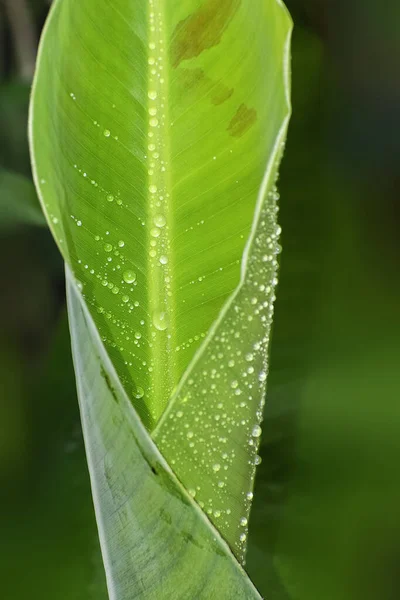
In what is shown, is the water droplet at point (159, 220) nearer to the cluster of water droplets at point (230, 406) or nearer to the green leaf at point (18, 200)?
the cluster of water droplets at point (230, 406)

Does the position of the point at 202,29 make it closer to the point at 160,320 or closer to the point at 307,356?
the point at 160,320

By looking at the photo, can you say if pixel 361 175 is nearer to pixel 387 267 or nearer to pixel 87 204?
pixel 387 267

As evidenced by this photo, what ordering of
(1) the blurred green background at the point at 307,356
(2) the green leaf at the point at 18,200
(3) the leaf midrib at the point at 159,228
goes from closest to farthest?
(3) the leaf midrib at the point at 159,228
(1) the blurred green background at the point at 307,356
(2) the green leaf at the point at 18,200

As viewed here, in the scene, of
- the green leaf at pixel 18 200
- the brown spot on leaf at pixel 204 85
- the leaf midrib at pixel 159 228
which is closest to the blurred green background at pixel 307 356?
the green leaf at pixel 18 200

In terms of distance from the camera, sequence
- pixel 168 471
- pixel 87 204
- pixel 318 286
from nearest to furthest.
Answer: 1. pixel 168 471
2. pixel 87 204
3. pixel 318 286

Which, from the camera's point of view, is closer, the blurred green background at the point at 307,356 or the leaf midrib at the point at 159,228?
the leaf midrib at the point at 159,228

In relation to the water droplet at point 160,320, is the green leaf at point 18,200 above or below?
above

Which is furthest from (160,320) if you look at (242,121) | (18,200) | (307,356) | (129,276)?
(18,200)

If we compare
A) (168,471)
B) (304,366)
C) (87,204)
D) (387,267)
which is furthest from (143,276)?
(387,267)
